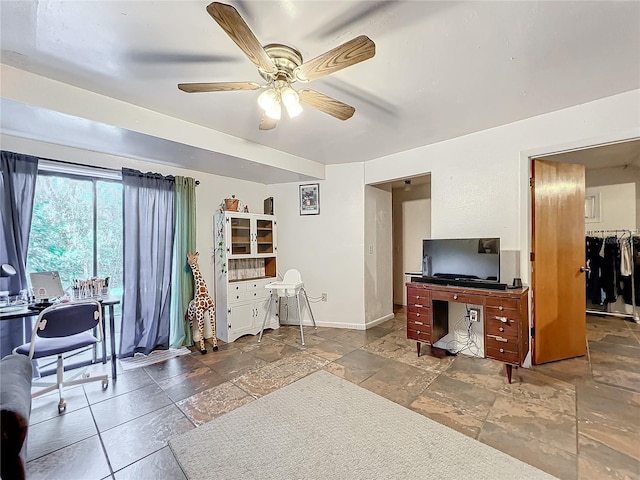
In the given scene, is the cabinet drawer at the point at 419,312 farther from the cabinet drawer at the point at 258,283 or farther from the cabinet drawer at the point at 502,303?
the cabinet drawer at the point at 258,283

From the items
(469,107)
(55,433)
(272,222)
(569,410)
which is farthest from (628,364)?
(55,433)

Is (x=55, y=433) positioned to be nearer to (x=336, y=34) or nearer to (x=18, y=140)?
(x=18, y=140)

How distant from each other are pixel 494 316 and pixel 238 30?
9.46 feet

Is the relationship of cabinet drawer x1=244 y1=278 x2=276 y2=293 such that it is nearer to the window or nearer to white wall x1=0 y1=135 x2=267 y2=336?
white wall x1=0 y1=135 x2=267 y2=336

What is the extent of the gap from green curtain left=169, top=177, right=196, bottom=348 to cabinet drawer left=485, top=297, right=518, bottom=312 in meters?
3.45

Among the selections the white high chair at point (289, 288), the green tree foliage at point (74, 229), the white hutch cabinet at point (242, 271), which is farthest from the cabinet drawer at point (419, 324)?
the green tree foliage at point (74, 229)

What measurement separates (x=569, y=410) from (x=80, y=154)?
16.5ft

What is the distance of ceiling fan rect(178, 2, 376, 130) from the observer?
124cm

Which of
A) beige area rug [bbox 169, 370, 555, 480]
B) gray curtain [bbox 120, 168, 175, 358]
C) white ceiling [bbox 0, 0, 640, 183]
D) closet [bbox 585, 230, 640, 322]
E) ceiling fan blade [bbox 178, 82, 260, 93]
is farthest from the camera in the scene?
closet [bbox 585, 230, 640, 322]

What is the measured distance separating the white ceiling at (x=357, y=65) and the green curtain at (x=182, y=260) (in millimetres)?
919

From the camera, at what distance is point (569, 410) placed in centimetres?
204

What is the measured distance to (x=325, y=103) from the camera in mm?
1877

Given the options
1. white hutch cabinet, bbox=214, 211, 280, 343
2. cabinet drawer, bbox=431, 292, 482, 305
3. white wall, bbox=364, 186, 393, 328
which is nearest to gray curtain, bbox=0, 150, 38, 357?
white hutch cabinet, bbox=214, 211, 280, 343

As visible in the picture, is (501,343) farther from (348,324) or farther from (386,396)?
(348,324)
